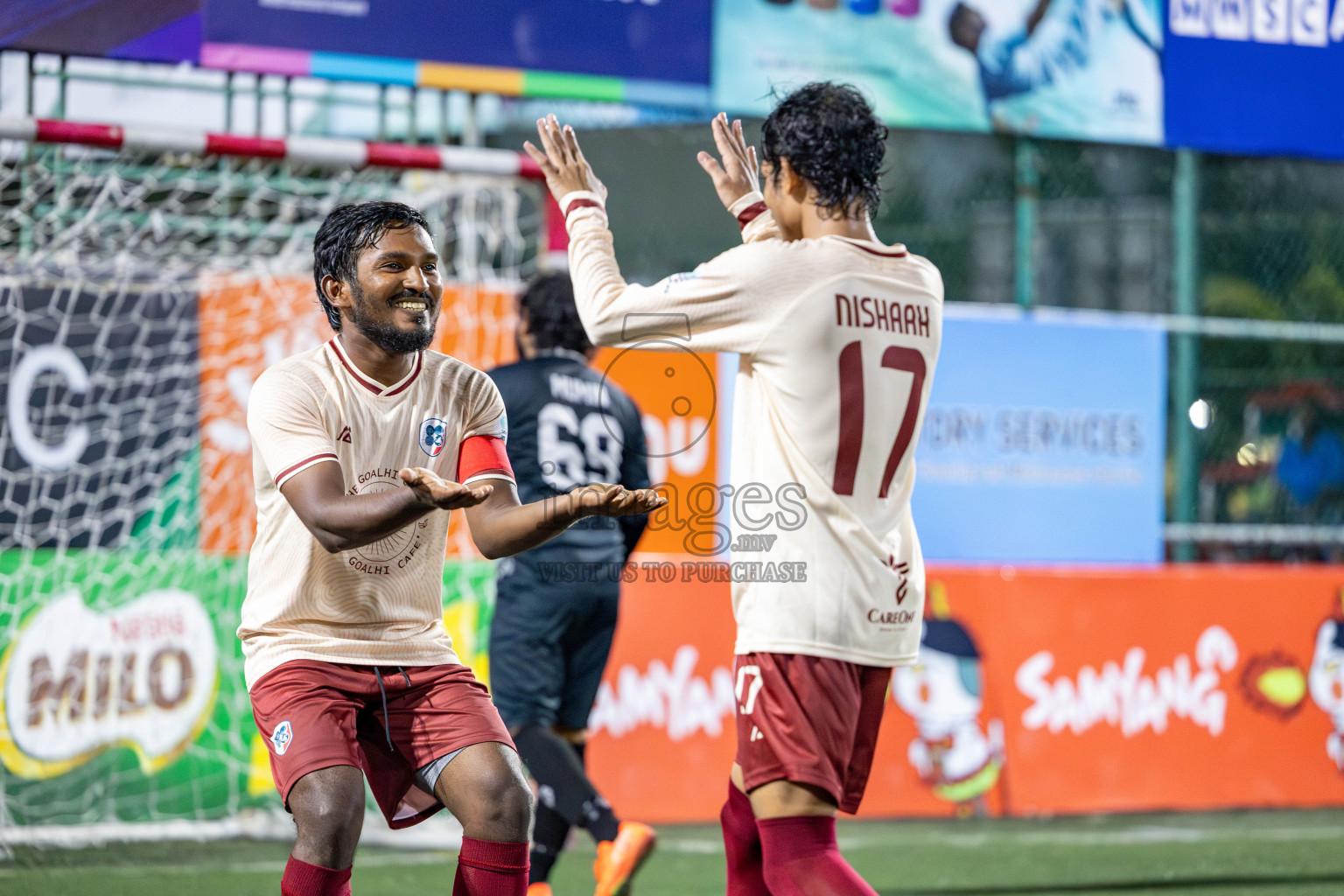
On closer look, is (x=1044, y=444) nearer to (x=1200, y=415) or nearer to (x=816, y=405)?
(x=1200, y=415)

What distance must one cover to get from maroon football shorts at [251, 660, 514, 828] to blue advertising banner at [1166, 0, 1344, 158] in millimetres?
7039

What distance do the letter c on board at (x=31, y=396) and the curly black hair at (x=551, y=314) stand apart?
2.43 m

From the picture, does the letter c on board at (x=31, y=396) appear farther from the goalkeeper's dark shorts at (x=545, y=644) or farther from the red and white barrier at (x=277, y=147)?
the goalkeeper's dark shorts at (x=545, y=644)

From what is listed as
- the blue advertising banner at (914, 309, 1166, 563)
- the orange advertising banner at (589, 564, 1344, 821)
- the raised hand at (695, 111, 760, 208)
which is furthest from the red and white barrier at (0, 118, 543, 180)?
the blue advertising banner at (914, 309, 1166, 563)

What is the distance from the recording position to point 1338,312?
10.9 m

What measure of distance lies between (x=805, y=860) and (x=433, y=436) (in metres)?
1.20

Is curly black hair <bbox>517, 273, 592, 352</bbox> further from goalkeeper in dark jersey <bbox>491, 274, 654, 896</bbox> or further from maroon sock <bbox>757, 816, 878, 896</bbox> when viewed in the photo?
maroon sock <bbox>757, 816, 878, 896</bbox>

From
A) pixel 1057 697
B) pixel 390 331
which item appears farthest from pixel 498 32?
pixel 390 331

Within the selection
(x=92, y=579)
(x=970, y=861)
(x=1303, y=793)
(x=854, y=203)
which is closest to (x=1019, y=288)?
(x=1303, y=793)

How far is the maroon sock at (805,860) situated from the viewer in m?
3.10

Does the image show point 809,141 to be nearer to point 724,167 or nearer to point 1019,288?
point 724,167

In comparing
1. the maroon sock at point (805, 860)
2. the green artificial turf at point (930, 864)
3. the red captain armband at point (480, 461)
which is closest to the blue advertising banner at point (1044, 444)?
the green artificial turf at point (930, 864)

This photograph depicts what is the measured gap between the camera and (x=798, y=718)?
3.17 m

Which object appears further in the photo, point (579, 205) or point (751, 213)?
point (751, 213)
